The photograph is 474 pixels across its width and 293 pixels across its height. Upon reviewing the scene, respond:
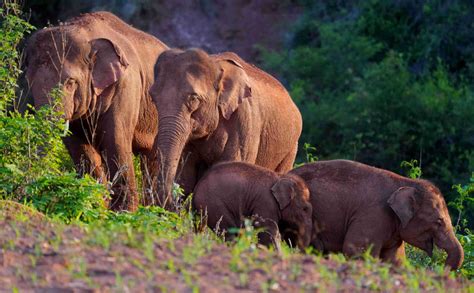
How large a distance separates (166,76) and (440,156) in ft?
40.9

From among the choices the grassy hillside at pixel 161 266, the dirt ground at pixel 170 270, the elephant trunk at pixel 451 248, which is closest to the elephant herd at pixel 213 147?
the elephant trunk at pixel 451 248

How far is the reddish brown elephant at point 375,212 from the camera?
40.9 ft

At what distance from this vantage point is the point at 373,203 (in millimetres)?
12625

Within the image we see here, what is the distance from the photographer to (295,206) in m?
12.5

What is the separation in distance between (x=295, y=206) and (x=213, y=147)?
176 cm

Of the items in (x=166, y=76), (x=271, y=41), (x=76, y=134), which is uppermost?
(x=166, y=76)

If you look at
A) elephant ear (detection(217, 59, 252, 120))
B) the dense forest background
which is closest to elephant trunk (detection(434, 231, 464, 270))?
elephant ear (detection(217, 59, 252, 120))

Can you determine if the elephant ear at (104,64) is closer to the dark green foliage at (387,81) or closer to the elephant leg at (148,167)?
the elephant leg at (148,167)

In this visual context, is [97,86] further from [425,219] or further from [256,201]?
[425,219]

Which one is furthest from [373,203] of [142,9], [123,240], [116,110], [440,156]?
[142,9]

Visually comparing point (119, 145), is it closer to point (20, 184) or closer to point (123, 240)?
point (20, 184)

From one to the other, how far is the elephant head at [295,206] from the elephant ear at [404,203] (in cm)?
75

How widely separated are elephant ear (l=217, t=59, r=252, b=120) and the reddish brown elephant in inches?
56.7

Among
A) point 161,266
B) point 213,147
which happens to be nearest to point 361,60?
point 213,147
